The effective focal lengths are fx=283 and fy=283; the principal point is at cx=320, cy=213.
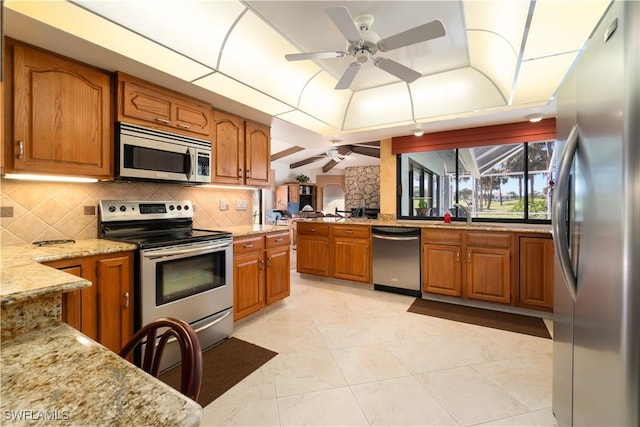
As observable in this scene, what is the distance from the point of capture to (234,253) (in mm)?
2674

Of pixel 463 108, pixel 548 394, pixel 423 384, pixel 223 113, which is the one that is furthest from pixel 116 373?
pixel 463 108

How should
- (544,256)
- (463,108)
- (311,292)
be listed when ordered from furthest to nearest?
(311,292) → (463,108) → (544,256)

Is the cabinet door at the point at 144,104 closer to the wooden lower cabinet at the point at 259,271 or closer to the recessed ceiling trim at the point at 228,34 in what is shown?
the recessed ceiling trim at the point at 228,34

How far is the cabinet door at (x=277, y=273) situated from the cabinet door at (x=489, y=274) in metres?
2.14

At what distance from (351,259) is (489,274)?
1684 mm

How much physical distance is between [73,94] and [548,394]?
369 centimetres

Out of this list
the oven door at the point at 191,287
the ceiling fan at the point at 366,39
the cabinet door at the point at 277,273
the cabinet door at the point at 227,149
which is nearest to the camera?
the ceiling fan at the point at 366,39

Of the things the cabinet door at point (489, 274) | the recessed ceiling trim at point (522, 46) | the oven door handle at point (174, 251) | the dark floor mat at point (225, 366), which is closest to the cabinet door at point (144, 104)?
the oven door handle at point (174, 251)

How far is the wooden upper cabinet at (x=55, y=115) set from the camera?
170cm

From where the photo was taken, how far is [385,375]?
1997mm

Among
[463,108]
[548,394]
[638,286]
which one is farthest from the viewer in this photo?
[463,108]

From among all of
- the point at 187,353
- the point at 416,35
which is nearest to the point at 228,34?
the point at 416,35

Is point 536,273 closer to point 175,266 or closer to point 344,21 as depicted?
point 344,21

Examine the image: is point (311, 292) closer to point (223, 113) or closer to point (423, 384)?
point (423, 384)
